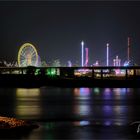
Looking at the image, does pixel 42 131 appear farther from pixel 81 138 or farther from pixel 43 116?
pixel 43 116

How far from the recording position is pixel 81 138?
13.7 meters

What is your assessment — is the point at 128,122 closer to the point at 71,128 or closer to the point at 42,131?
the point at 71,128

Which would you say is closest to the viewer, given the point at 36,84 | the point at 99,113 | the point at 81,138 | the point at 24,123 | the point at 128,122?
the point at 81,138

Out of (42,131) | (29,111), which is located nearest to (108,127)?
(42,131)

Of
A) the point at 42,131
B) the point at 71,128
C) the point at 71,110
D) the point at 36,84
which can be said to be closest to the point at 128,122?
the point at 71,128

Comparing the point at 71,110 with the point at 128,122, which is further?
the point at 71,110

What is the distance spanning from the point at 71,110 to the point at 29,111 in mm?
1951

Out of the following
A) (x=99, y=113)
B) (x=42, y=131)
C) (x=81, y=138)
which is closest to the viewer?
(x=81, y=138)

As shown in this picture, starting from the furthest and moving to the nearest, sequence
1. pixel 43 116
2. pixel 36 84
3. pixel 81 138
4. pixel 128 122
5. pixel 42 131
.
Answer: pixel 36 84
pixel 43 116
pixel 128 122
pixel 42 131
pixel 81 138

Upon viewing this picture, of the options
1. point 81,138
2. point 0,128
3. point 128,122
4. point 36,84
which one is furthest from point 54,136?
point 36,84

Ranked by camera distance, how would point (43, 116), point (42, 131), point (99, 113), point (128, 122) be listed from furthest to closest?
point (99, 113) → point (43, 116) → point (128, 122) → point (42, 131)

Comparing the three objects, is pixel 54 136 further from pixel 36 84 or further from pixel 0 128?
pixel 36 84

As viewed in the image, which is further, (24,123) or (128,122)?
(128,122)

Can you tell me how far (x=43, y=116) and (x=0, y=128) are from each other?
14.7 ft
